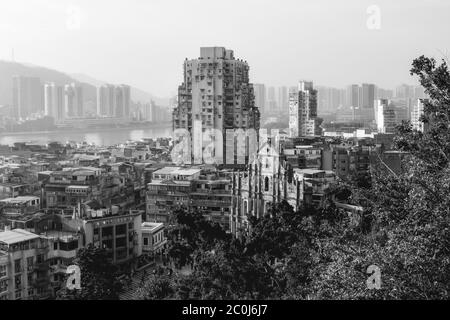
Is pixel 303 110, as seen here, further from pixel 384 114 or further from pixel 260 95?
pixel 260 95

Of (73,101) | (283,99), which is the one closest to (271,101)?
(283,99)

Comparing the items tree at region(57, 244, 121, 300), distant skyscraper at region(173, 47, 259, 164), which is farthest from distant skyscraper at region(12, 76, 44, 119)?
tree at region(57, 244, 121, 300)

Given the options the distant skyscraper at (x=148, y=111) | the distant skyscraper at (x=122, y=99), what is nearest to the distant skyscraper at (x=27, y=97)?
the distant skyscraper at (x=122, y=99)

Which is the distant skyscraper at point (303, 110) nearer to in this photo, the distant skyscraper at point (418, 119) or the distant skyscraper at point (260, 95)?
the distant skyscraper at point (260, 95)

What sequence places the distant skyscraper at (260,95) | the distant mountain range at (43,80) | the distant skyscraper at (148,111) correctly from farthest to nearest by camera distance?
the distant skyscraper at (148,111) → the distant mountain range at (43,80) → the distant skyscraper at (260,95)
